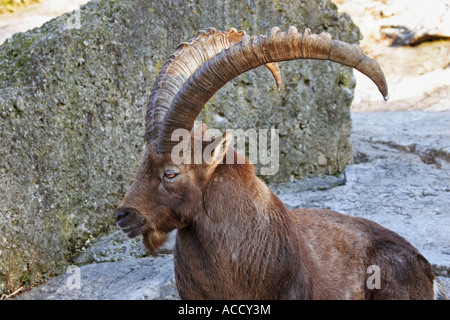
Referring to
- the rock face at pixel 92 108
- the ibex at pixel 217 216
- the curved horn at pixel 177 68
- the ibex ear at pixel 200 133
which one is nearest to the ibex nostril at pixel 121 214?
the ibex at pixel 217 216

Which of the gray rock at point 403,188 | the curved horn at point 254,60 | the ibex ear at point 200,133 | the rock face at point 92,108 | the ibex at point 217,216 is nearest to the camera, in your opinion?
the curved horn at point 254,60

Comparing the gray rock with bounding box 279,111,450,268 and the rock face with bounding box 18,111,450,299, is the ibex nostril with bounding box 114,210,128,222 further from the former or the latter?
the gray rock with bounding box 279,111,450,268

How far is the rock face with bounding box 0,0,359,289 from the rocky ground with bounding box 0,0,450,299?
0.30 metres

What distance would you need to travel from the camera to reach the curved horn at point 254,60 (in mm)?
3312

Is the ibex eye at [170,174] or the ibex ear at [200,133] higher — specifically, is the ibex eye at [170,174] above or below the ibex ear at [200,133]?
below

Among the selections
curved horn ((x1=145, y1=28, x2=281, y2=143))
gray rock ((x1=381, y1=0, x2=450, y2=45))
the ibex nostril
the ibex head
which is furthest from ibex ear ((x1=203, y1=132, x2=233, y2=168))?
gray rock ((x1=381, y1=0, x2=450, y2=45))

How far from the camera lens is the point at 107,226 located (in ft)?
19.2

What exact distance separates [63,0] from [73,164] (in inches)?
294

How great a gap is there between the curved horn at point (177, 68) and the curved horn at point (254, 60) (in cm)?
31

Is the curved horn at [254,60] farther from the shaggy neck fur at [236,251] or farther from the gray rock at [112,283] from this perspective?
the gray rock at [112,283]

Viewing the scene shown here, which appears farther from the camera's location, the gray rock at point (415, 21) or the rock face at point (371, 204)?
the gray rock at point (415, 21)

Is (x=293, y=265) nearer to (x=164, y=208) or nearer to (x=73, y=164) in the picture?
(x=164, y=208)
